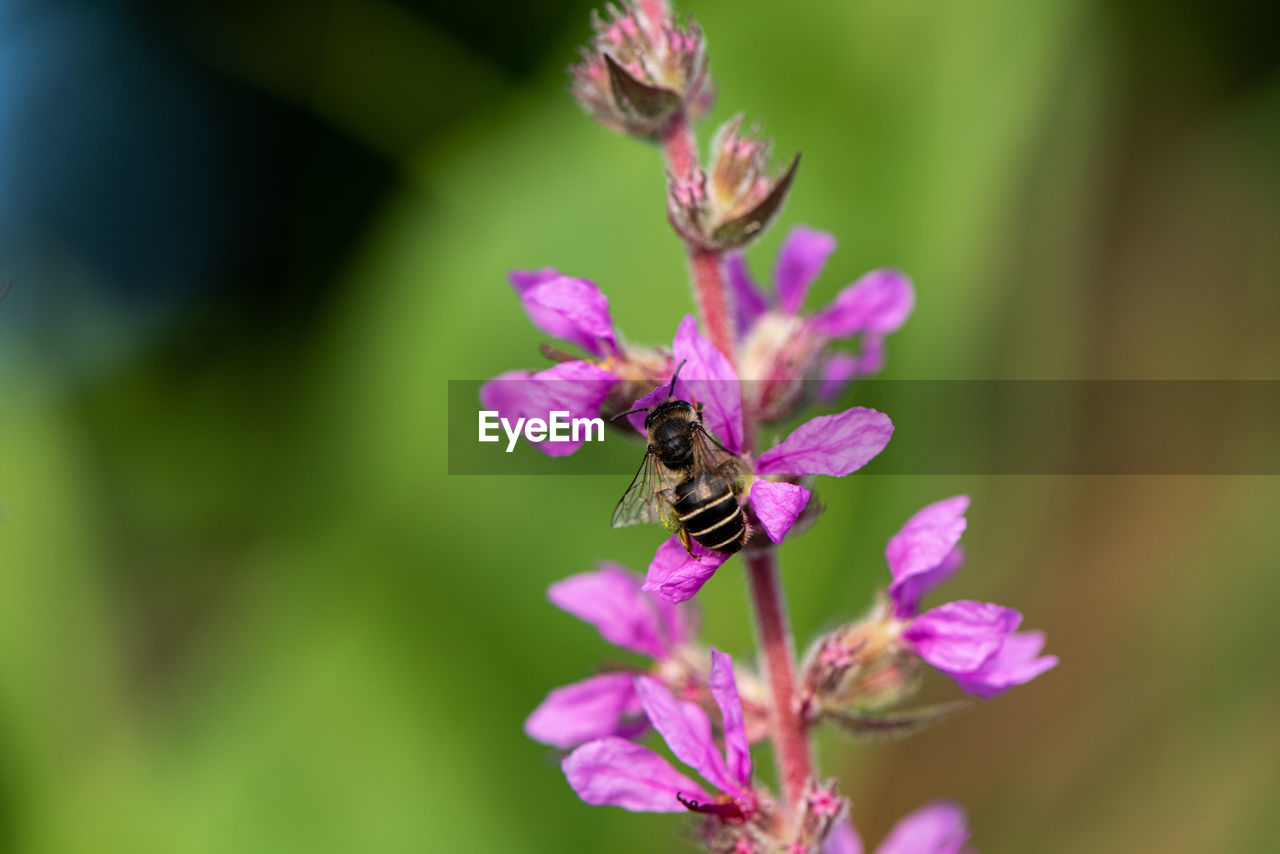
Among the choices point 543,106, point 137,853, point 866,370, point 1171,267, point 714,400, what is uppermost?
point 543,106

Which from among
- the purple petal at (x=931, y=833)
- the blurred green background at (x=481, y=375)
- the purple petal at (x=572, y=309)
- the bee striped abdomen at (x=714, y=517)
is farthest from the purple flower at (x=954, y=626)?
the blurred green background at (x=481, y=375)

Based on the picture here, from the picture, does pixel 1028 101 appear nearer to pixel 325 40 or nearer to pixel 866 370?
pixel 866 370

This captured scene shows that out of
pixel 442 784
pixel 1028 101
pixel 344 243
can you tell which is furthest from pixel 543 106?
pixel 442 784

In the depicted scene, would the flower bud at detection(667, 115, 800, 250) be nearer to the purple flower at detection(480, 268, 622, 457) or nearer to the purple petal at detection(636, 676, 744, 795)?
the purple flower at detection(480, 268, 622, 457)

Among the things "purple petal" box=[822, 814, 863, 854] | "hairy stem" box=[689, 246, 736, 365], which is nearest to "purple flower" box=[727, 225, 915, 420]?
"hairy stem" box=[689, 246, 736, 365]

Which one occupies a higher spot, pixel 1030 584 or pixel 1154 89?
pixel 1154 89

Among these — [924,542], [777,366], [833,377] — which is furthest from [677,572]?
[833,377]
